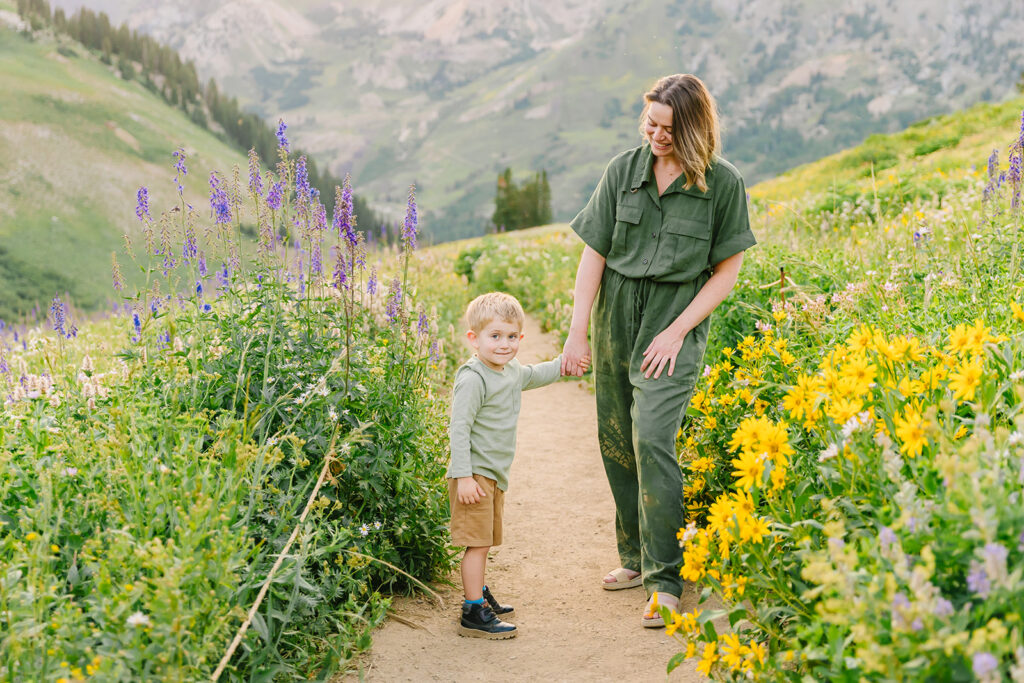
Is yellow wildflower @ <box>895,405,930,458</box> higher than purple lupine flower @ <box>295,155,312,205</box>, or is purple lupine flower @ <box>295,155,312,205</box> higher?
purple lupine flower @ <box>295,155,312,205</box>

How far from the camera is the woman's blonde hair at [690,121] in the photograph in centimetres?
358

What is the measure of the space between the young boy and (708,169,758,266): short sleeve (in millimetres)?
1022

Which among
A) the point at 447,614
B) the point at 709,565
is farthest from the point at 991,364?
the point at 447,614

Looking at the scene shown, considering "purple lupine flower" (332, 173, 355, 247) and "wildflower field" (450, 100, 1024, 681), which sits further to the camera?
"purple lupine flower" (332, 173, 355, 247)

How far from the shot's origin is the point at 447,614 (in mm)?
3828

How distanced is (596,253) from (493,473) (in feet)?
4.08

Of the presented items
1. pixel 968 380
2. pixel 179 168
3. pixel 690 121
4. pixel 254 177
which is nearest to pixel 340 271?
pixel 254 177

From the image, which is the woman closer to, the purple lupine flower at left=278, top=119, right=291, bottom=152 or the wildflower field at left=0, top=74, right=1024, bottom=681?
the wildflower field at left=0, top=74, right=1024, bottom=681

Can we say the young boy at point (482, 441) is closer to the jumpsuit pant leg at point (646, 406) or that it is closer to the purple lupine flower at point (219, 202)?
the jumpsuit pant leg at point (646, 406)

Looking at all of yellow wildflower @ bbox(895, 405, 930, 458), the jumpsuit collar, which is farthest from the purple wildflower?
yellow wildflower @ bbox(895, 405, 930, 458)

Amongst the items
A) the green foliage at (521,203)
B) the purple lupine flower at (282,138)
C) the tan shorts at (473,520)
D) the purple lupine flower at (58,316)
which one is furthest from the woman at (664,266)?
the green foliage at (521,203)

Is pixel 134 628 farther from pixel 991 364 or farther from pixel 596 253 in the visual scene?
pixel 991 364

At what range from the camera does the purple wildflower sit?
3.86m

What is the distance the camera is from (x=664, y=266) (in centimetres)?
370
